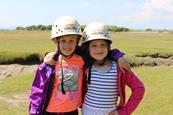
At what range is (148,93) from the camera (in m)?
14.1

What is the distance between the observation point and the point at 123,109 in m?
4.80

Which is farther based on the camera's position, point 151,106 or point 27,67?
point 27,67

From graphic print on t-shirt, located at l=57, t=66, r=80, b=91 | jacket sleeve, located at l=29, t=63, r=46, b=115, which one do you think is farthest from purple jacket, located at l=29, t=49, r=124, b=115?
graphic print on t-shirt, located at l=57, t=66, r=80, b=91

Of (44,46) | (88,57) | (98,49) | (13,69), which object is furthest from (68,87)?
(44,46)

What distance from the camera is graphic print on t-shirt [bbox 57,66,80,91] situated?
493 centimetres

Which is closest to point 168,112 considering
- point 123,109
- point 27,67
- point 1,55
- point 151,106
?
point 151,106

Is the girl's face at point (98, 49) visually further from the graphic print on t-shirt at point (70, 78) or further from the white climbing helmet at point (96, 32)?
the graphic print on t-shirt at point (70, 78)

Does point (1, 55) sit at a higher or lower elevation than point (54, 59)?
lower

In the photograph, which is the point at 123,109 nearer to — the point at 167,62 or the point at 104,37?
the point at 104,37

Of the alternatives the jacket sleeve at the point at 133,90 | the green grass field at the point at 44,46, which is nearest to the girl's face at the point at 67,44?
the jacket sleeve at the point at 133,90

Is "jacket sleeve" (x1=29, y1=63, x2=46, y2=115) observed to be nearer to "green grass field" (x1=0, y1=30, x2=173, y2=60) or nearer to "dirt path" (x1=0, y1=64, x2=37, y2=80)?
"dirt path" (x1=0, y1=64, x2=37, y2=80)

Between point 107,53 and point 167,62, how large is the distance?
A: 21.7 m

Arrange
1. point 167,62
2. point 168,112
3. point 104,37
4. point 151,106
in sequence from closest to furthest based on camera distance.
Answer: point 104,37
point 168,112
point 151,106
point 167,62

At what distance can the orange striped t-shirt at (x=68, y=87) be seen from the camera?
4.93m
